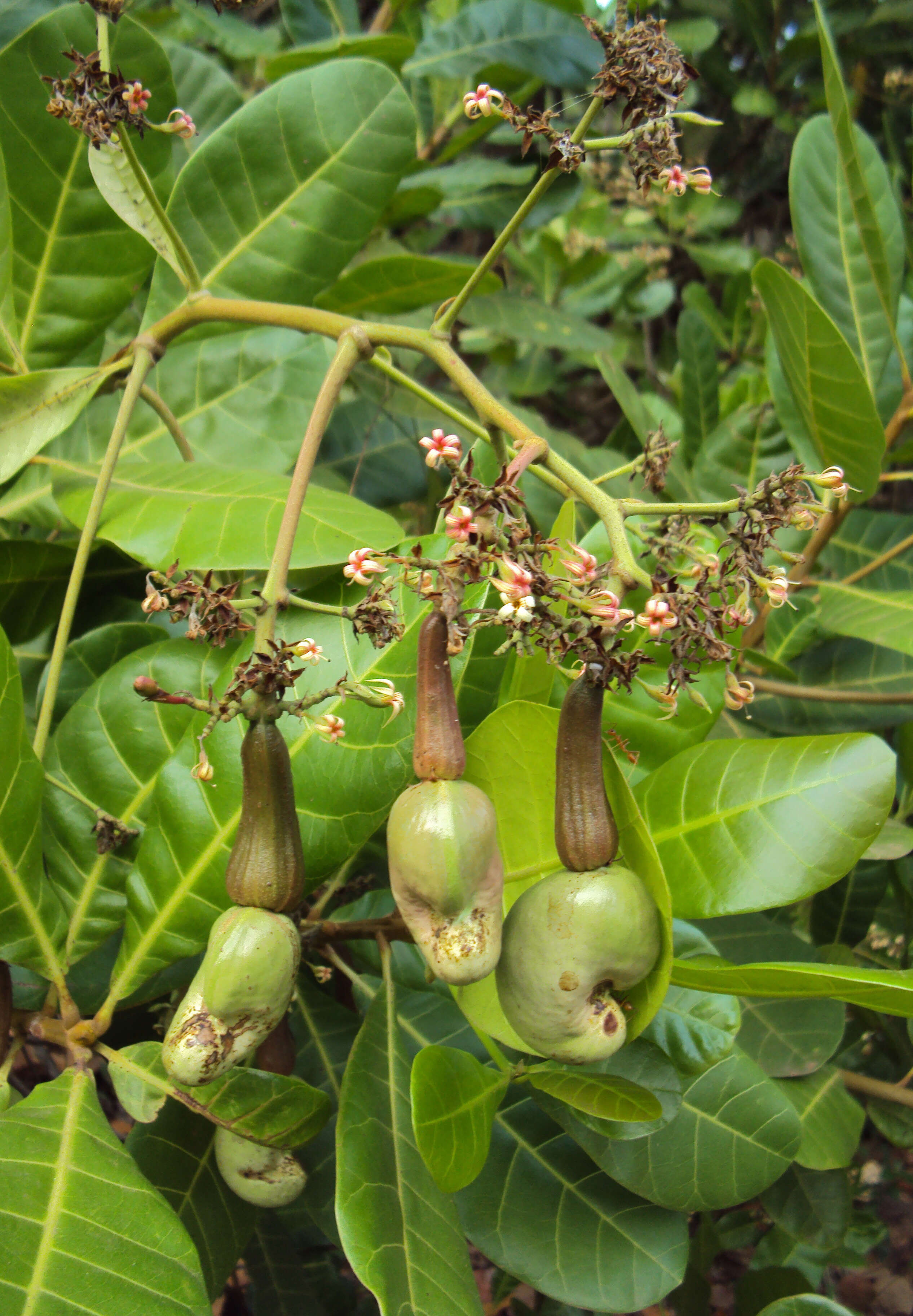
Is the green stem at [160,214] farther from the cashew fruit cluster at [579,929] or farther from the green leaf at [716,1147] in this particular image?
the green leaf at [716,1147]

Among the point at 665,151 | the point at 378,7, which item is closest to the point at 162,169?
the point at 665,151

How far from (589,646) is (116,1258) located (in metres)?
0.68

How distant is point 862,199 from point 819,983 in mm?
1247

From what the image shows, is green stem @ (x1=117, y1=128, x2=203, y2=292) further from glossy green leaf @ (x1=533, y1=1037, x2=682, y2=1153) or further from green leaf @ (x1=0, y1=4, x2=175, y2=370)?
glossy green leaf @ (x1=533, y1=1037, x2=682, y2=1153)

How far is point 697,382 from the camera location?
213cm

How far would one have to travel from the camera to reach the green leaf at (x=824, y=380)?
1.29 m

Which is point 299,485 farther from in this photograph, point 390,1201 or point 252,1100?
point 390,1201

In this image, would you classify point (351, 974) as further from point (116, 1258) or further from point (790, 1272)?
point (790, 1272)

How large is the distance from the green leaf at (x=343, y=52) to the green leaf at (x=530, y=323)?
56 cm

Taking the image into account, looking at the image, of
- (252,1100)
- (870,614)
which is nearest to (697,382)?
(870,614)

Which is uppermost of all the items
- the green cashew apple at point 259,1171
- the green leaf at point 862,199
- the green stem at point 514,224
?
the green stem at point 514,224

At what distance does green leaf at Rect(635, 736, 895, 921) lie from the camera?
910mm

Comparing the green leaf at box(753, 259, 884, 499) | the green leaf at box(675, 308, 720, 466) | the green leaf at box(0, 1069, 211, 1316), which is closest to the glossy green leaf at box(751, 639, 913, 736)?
the green leaf at box(753, 259, 884, 499)

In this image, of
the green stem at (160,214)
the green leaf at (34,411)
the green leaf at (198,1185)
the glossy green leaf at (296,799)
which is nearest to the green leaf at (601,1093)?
the glossy green leaf at (296,799)
